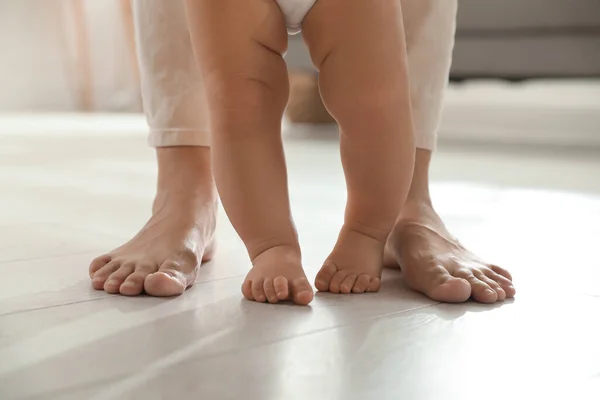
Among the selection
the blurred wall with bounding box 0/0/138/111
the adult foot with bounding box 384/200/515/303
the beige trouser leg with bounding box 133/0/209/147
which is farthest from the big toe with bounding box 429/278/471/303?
the blurred wall with bounding box 0/0/138/111

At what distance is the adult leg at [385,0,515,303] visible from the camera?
2.85 feet

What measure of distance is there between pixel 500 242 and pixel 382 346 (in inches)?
21.7

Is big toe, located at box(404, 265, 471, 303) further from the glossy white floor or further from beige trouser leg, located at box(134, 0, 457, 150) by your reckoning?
beige trouser leg, located at box(134, 0, 457, 150)

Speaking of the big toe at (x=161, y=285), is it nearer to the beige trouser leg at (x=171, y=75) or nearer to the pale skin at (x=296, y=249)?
the pale skin at (x=296, y=249)

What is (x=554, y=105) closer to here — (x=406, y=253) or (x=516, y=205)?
(x=516, y=205)

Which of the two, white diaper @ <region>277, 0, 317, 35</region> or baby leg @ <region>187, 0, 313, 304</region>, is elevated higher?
white diaper @ <region>277, 0, 317, 35</region>

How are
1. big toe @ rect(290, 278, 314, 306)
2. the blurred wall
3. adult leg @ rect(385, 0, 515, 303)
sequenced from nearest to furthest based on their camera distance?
big toe @ rect(290, 278, 314, 306) < adult leg @ rect(385, 0, 515, 303) < the blurred wall

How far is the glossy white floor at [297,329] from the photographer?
558 mm

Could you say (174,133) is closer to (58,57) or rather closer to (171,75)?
(171,75)

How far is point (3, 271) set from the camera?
3.03ft

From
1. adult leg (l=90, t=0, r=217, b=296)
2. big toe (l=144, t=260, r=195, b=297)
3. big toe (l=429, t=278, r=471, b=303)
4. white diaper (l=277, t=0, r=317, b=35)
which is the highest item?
white diaper (l=277, t=0, r=317, b=35)

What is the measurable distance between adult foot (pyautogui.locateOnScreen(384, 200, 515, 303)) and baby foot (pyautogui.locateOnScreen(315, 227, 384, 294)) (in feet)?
0.14

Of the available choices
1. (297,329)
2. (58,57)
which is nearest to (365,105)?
(297,329)

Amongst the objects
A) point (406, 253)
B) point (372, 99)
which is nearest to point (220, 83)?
point (372, 99)
